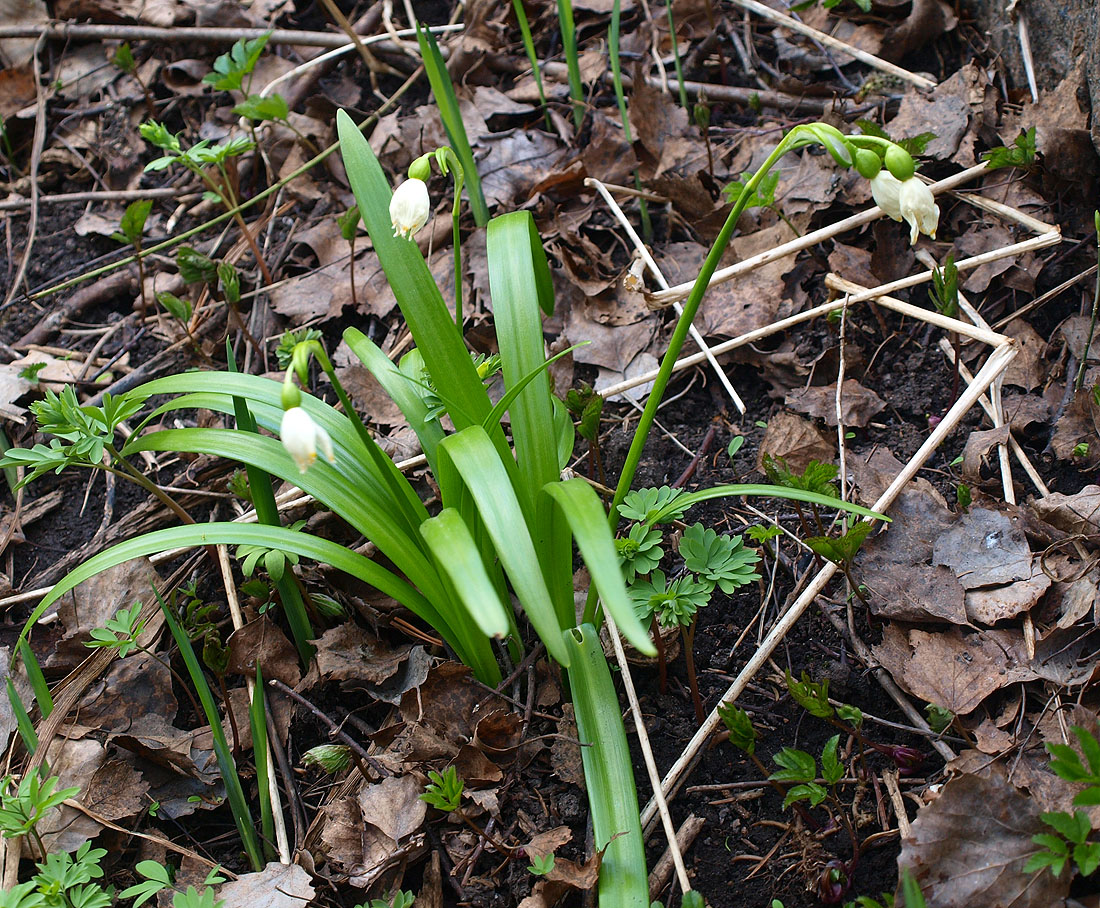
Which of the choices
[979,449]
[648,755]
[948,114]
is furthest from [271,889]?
[948,114]

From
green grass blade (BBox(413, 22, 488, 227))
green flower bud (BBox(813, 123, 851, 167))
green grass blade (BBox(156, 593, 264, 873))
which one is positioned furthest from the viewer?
green grass blade (BBox(413, 22, 488, 227))

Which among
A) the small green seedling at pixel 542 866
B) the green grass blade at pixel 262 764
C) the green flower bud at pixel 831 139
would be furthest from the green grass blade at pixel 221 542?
the green flower bud at pixel 831 139

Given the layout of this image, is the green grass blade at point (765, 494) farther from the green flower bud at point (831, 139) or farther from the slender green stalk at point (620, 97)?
the slender green stalk at point (620, 97)

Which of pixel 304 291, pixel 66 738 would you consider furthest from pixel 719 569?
pixel 304 291

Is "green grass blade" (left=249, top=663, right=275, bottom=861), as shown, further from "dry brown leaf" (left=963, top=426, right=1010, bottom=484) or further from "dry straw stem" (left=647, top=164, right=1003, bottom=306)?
"dry brown leaf" (left=963, top=426, right=1010, bottom=484)

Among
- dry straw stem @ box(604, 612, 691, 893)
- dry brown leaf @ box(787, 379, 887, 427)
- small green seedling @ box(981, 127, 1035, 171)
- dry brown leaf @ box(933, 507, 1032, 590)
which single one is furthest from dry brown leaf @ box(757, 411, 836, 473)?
small green seedling @ box(981, 127, 1035, 171)

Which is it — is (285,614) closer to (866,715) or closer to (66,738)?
(66,738)
